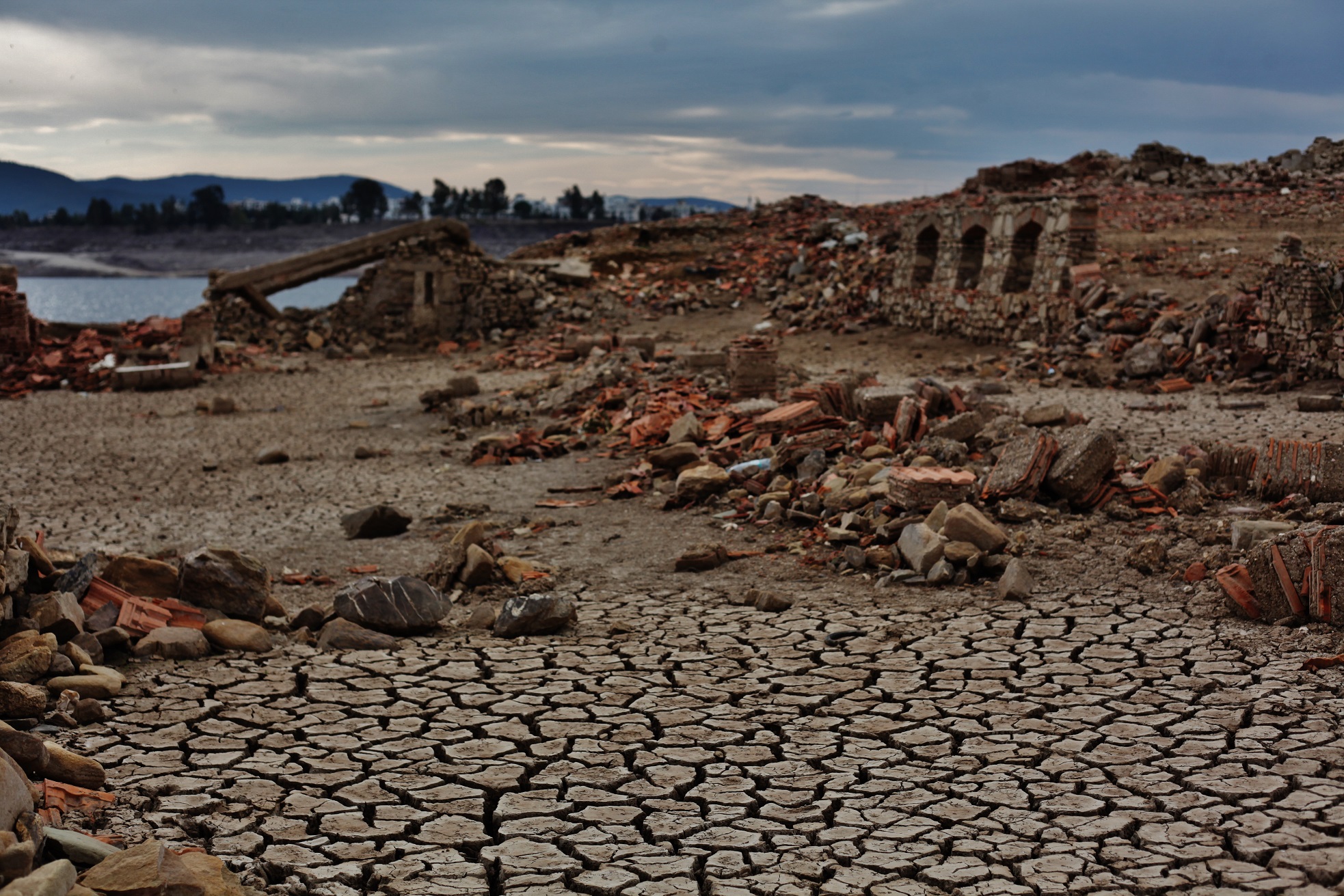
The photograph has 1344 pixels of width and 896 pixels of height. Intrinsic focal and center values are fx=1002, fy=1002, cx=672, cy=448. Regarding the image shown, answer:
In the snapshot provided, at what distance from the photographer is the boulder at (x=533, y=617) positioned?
6203 mm

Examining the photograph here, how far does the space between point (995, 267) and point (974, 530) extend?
35.9ft

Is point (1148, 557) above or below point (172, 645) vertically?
above

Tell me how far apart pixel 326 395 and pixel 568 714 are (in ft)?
44.2

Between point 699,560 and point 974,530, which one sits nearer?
point 974,530

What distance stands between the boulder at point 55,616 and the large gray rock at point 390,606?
1440mm

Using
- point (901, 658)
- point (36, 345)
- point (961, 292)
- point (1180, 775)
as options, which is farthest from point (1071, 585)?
point (36, 345)

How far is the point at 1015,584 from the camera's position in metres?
6.44

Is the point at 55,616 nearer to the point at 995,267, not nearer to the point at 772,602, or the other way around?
the point at 772,602

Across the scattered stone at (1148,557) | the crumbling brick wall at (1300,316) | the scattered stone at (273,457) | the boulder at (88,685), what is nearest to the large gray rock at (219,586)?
the boulder at (88,685)

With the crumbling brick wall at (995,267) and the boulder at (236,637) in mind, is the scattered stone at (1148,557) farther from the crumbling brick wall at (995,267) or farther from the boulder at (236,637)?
the crumbling brick wall at (995,267)

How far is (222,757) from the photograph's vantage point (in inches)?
174

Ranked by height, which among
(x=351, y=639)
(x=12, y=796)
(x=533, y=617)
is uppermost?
(x=12, y=796)

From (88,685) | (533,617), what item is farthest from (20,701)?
(533,617)

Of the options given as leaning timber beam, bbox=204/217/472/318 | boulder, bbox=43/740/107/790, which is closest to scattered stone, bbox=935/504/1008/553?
boulder, bbox=43/740/107/790
